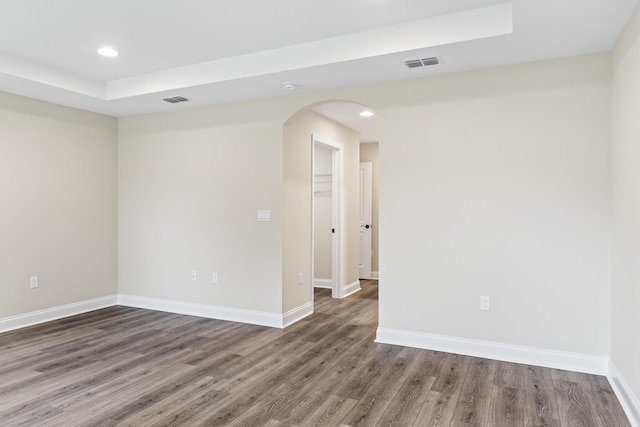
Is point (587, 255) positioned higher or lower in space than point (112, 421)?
higher

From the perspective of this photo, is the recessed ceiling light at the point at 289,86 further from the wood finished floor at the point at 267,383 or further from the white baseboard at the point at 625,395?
the white baseboard at the point at 625,395

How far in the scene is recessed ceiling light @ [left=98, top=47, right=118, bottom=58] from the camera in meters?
3.51

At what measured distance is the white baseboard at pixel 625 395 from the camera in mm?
2365

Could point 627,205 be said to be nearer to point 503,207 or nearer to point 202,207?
point 503,207

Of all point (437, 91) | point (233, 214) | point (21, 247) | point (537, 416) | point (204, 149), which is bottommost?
point (537, 416)

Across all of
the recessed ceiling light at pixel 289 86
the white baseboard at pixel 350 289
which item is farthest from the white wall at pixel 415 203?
the white baseboard at pixel 350 289

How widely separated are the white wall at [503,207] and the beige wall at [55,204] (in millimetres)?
3611

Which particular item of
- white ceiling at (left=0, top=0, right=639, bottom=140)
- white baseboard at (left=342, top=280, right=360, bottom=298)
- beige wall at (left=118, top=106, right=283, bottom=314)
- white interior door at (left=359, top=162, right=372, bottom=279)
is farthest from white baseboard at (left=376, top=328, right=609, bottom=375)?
white interior door at (left=359, top=162, right=372, bottom=279)

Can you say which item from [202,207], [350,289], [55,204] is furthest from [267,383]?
[55,204]

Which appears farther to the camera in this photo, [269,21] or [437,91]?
[437,91]

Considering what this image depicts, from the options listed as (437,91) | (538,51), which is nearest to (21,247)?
(437,91)

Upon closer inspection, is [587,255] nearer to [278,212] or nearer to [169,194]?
[278,212]

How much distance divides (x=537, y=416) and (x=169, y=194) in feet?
14.2

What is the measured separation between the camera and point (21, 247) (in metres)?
4.29
